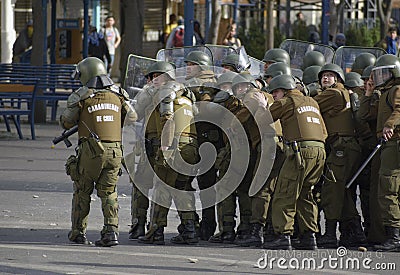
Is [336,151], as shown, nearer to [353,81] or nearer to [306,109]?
[306,109]

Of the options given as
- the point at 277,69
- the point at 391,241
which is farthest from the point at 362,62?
the point at 391,241

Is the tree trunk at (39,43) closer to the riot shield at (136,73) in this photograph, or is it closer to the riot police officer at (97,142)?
the riot shield at (136,73)

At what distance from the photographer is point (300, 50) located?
1299cm

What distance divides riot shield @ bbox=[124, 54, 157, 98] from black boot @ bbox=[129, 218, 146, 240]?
1583mm

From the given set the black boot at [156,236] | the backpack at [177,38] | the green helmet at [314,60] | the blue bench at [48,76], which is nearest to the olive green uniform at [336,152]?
the green helmet at [314,60]

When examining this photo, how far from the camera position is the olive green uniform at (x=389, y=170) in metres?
9.74

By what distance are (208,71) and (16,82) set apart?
8386 millimetres

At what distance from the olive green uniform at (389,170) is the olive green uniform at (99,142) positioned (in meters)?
2.43

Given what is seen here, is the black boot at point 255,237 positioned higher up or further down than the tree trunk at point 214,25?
further down

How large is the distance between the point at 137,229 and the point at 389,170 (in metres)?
2.50

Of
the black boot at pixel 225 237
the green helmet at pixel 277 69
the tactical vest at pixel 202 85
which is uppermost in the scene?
the green helmet at pixel 277 69

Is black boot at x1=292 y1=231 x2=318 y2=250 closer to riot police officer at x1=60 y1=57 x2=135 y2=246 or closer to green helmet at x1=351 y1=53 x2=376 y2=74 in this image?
riot police officer at x1=60 y1=57 x2=135 y2=246

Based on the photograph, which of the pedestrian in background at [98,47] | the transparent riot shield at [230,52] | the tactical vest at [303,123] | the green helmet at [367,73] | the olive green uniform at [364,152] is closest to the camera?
the tactical vest at [303,123]

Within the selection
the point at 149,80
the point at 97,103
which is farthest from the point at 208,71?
the point at 97,103
